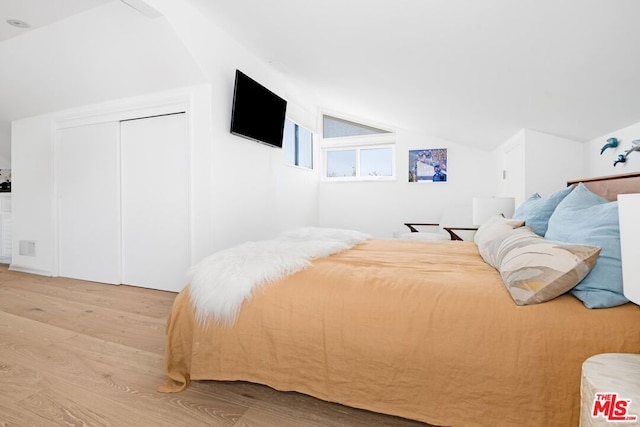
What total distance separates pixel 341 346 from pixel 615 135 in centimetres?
288

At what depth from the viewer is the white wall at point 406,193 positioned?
16.0ft

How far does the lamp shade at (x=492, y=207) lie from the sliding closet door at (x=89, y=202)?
4.04 m

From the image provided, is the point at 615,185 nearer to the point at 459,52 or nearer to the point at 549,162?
the point at 459,52

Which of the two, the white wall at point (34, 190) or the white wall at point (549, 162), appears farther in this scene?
the white wall at point (34, 190)

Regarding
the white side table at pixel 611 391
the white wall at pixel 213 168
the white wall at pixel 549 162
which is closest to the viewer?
the white side table at pixel 611 391

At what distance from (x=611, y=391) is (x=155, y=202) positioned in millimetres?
3566

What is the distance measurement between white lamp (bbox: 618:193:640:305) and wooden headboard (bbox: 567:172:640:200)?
1084 millimetres

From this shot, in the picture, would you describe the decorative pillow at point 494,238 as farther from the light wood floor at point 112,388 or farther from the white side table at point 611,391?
the light wood floor at point 112,388

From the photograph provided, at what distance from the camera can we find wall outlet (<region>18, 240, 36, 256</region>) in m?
4.03

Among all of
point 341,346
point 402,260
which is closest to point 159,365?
point 341,346

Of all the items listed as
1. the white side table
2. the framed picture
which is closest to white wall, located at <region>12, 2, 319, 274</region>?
the framed picture

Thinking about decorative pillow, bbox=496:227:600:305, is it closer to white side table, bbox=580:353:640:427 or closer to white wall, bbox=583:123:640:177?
white side table, bbox=580:353:640:427

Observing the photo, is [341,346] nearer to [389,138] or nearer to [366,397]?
[366,397]

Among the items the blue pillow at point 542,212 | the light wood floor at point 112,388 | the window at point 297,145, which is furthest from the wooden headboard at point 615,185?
the window at point 297,145
